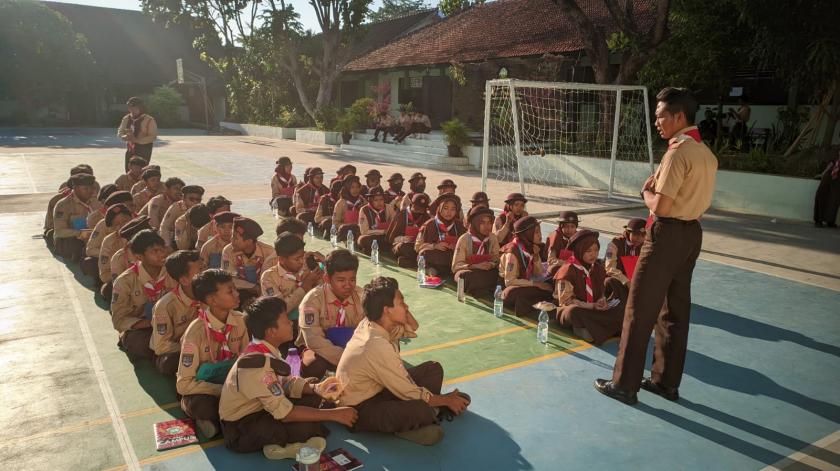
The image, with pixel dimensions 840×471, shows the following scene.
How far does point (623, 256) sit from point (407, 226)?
344cm

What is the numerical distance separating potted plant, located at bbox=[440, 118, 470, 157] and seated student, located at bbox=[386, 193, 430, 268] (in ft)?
40.5

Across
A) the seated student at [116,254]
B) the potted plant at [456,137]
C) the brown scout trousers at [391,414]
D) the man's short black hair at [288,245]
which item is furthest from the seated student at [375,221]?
the potted plant at [456,137]

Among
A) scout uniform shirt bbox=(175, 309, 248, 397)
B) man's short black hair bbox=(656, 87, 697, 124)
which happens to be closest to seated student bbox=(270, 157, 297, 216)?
scout uniform shirt bbox=(175, 309, 248, 397)

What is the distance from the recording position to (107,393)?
5043mm

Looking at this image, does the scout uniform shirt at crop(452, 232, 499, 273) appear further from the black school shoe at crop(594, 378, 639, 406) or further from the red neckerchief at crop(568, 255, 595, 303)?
the black school shoe at crop(594, 378, 639, 406)

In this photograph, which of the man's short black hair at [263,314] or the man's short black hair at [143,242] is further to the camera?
the man's short black hair at [143,242]

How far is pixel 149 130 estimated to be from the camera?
507 inches

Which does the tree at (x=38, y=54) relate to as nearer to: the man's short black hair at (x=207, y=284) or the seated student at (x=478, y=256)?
the seated student at (x=478, y=256)

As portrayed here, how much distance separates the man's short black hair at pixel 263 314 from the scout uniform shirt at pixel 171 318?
1.11 meters

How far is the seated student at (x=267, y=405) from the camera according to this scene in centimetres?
394

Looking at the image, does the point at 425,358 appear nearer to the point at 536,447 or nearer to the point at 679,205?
the point at 536,447

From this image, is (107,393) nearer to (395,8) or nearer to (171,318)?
(171,318)

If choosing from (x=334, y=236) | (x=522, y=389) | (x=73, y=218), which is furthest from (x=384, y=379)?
(x=73, y=218)

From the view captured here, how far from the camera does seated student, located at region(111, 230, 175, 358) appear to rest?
18.3ft
